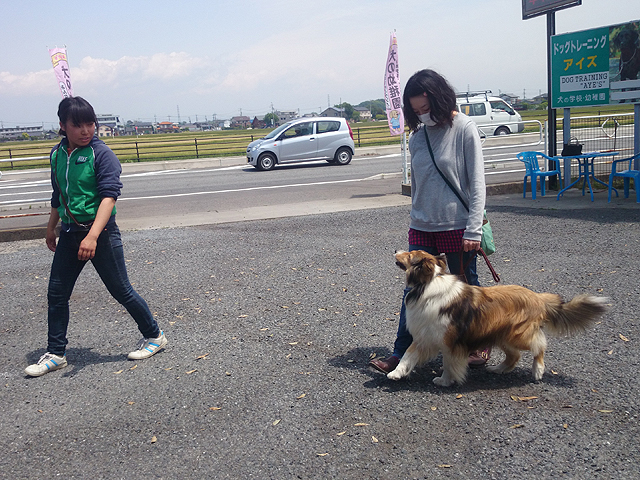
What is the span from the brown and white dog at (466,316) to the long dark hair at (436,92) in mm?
856

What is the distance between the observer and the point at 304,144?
21.3 metres

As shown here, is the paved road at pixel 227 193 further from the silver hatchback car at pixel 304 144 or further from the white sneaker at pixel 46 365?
the white sneaker at pixel 46 365

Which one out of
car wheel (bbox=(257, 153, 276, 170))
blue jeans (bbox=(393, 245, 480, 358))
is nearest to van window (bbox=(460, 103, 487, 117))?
car wheel (bbox=(257, 153, 276, 170))

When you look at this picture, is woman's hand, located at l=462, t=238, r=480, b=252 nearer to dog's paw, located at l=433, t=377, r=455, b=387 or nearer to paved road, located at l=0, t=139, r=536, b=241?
dog's paw, located at l=433, t=377, r=455, b=387

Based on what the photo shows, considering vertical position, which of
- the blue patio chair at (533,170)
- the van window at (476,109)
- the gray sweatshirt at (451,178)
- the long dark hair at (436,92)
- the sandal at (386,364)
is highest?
the van window at (476,109)

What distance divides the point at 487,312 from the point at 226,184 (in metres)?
13.8

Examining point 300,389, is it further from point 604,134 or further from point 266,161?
point 266,161

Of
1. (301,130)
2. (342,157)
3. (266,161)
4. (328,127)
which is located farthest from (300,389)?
(328,127)

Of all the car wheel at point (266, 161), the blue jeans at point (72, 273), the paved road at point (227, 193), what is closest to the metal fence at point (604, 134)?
the paved road at point (227, 193)

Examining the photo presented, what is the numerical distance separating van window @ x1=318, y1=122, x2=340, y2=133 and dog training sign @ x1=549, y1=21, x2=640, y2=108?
36.7 feet

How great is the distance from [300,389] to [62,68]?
38.2ft

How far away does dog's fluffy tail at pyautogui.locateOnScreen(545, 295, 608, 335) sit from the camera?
3.46 m

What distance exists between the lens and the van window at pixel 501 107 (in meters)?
25.9

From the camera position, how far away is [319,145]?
21375 mm
